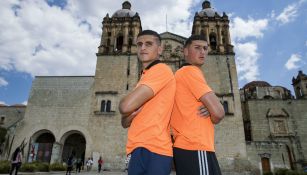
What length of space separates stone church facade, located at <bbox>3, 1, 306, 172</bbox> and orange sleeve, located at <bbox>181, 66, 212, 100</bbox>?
19.5 m

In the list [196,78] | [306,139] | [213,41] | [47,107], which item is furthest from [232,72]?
[196,78]

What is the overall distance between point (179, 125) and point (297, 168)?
1037 inches

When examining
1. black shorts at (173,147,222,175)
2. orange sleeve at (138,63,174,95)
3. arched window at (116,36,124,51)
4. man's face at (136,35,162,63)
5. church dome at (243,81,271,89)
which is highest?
arched window at (116,36,124,51)

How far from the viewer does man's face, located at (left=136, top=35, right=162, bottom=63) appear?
8.23ft

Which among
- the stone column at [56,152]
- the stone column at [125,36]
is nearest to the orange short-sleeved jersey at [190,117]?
the stone column at [56,152]

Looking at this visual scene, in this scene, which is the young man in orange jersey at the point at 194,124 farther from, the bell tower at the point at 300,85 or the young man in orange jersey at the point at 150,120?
the bell tower at the point at 300,85

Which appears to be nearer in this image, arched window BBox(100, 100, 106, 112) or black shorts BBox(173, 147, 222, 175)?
black shorts BBox(173, 147, 222, 175)

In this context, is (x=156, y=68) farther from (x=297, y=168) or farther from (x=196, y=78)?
(x=297, y=168)

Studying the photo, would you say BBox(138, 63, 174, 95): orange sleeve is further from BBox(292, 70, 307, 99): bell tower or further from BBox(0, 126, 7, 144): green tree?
BBox(292, 70, 307, 99): bell tower

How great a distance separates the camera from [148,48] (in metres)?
2.53

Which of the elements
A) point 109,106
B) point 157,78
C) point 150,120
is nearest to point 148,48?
point 157,78

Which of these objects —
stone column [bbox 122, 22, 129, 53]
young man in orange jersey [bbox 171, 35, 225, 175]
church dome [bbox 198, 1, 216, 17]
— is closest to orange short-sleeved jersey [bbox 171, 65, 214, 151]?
young man in orange jersey [bbox 171, 35, 225, 175]

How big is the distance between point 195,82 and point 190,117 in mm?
361

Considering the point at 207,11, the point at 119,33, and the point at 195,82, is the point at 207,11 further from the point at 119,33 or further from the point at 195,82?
the point at 195,82
